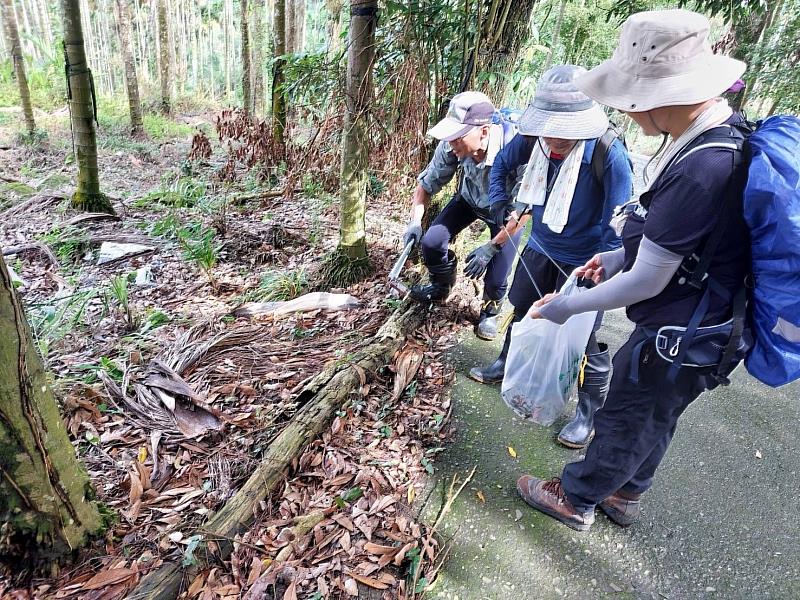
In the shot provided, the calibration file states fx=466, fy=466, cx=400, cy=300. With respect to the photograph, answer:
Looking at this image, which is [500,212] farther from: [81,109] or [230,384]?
[81,109]

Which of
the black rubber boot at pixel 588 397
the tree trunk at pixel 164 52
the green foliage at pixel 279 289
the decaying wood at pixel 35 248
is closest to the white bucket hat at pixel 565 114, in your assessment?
the black rubber boot at pixel 588 397

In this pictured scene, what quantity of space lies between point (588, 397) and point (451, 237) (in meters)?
1.70

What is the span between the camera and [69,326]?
3596 millimetres

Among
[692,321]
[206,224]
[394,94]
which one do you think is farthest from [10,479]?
[206,224]

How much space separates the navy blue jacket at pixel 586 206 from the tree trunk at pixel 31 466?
7.54 feet

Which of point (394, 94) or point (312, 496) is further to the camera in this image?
point (394, 94)

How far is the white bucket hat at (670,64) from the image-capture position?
1.38m

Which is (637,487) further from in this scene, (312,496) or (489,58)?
(489,58)

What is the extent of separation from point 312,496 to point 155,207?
6.03m

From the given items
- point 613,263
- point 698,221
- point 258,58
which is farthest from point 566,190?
point 258,58

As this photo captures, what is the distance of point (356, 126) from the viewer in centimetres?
383

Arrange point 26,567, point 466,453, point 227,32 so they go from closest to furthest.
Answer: point 26,567
point 466,453
point 227,32

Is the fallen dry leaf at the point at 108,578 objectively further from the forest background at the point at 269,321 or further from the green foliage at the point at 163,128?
the green foliage at the point at 163,128

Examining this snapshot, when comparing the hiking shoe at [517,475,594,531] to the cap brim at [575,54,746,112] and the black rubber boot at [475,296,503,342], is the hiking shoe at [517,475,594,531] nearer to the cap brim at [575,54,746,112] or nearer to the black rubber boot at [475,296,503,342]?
the black rubber boot at [475,296,503,342]
